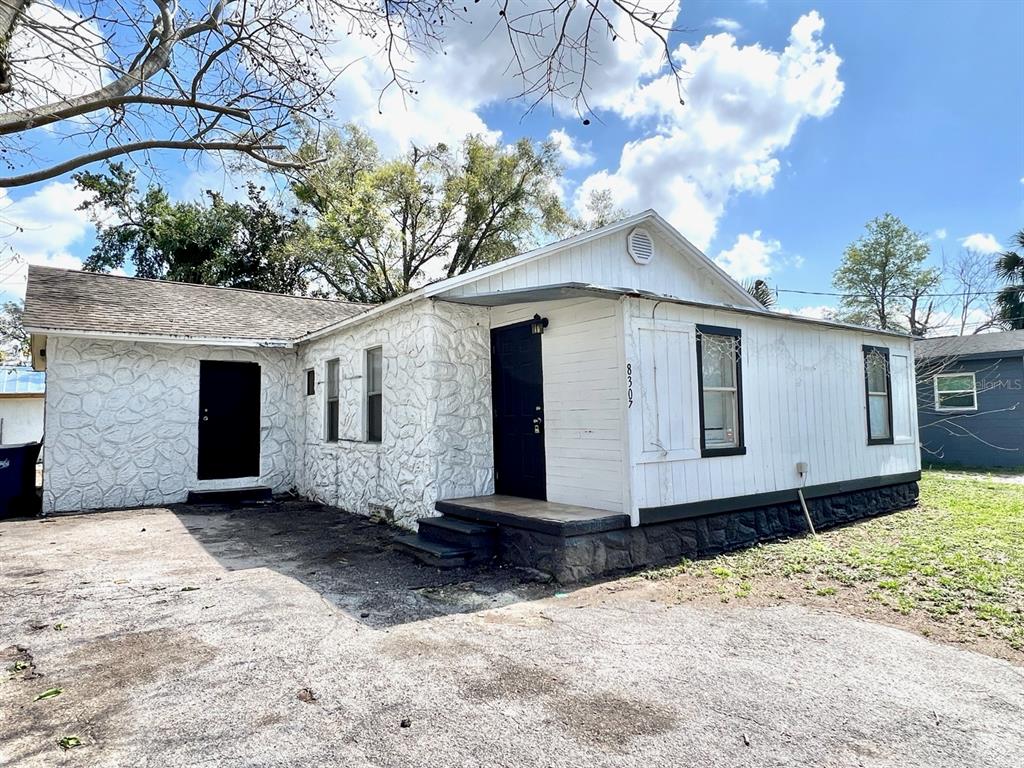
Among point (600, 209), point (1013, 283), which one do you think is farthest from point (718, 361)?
point (1013, 283)

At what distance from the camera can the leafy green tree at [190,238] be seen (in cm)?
2017

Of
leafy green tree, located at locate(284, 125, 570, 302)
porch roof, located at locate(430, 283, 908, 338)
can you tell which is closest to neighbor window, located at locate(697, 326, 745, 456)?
porch roof, located at locate(430, 283, 908, 338)

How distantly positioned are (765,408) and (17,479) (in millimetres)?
10667

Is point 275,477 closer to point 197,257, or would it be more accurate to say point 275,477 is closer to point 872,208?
point 197,257

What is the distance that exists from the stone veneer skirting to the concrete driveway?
0.30 meters

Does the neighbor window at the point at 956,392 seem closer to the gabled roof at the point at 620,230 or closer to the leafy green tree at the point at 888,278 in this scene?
the leafy green tree at the point at 888,278

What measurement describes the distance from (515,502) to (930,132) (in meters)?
12.6

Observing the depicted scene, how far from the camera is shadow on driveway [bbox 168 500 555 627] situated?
14.6ft

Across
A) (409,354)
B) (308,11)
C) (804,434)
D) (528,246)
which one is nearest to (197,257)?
(528,246)

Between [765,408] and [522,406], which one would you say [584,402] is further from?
[765,408]

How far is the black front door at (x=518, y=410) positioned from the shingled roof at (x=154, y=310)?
16.5 ft

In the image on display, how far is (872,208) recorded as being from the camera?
2292 cm

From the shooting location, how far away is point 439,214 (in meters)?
23.8

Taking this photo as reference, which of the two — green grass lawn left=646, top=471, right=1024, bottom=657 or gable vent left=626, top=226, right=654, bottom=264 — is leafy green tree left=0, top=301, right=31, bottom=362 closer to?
gable vent left=626, top=226, right=654, bottom=264
